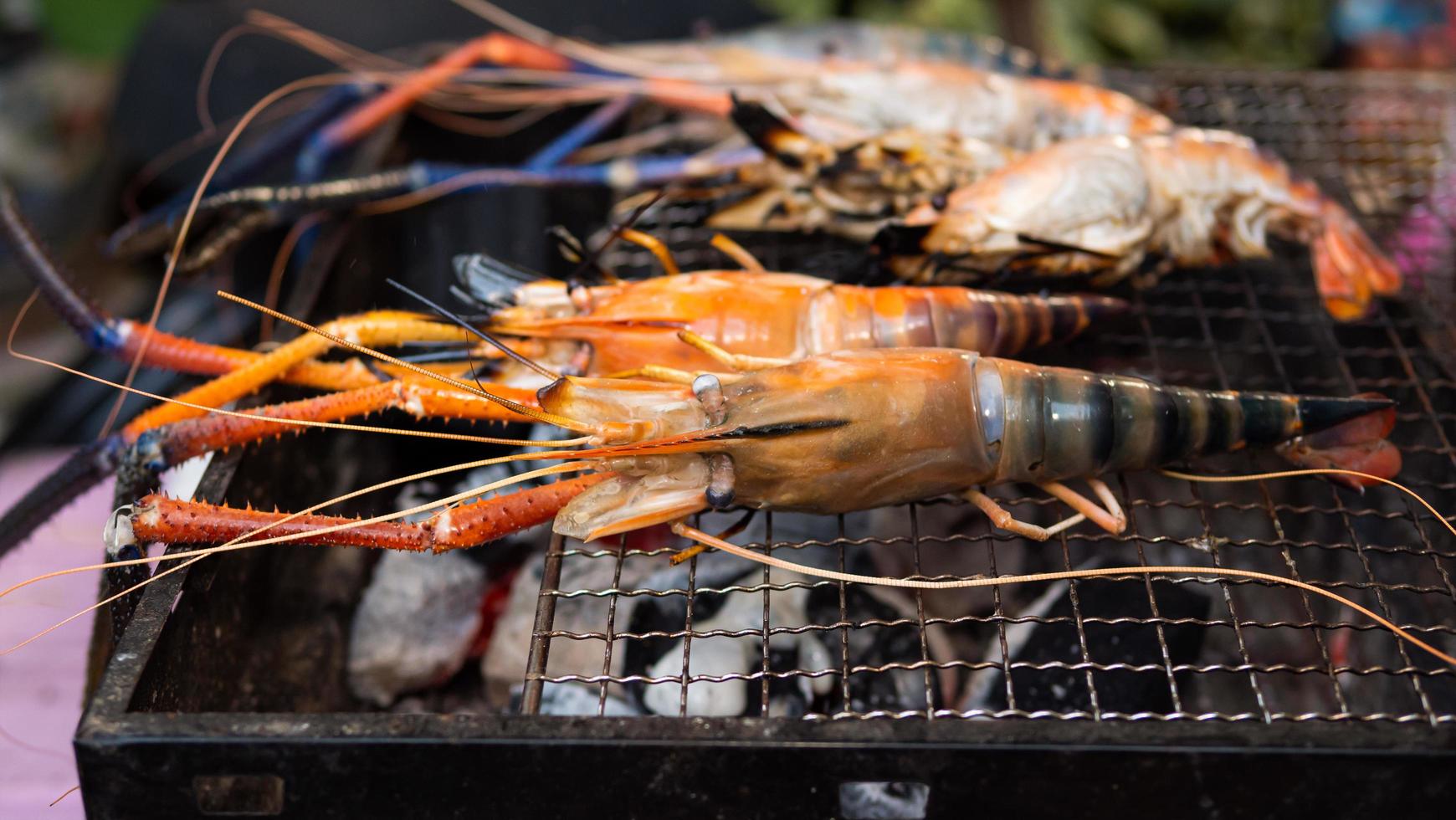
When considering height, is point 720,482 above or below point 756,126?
below

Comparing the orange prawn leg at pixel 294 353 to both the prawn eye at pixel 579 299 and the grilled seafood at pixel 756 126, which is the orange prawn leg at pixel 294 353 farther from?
the grilled seafood at pixel 756 126

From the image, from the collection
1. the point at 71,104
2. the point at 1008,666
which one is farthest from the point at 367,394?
the point at 71,104

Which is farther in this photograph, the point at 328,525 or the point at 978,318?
the point at 978,318

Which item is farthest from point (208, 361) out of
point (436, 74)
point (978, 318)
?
point (978, 318)

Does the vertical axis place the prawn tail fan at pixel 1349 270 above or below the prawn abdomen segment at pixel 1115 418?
below

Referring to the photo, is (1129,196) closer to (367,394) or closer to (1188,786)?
(1188,786)

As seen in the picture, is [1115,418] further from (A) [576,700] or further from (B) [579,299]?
(A) [576,700]

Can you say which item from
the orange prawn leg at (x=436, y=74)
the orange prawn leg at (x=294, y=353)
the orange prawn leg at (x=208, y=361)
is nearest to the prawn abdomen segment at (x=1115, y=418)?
the orange prawn leg at (x=294, y=353)
